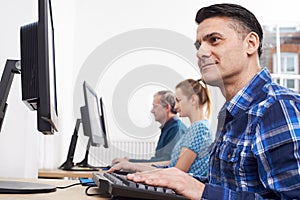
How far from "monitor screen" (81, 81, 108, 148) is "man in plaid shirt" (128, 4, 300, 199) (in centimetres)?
129

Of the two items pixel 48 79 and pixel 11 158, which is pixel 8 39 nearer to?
pixel 11 158

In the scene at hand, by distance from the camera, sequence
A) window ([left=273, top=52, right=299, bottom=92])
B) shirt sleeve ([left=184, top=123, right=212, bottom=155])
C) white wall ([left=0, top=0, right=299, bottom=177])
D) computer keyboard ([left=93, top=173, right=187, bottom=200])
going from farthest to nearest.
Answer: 1. window ([left=273, top=52, right=299, bottom=92])
2. white wall ([left=0, top=0, right=299, bottom=177])
3. shirt sleeve ([left=184, top=123, right=212, bottom=155])
4. computer keyboard ([left=93, top=173, right=187, bottom=200])

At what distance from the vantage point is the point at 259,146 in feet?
2.89

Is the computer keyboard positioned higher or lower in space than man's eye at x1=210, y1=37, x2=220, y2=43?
lower

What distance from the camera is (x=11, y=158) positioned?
165 cm

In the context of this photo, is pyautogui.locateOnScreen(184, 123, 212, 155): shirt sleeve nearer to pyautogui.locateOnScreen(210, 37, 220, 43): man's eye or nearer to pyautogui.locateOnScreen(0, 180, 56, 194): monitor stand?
pyautogui.locateOnScreen(210, 37, 220, 43): man's eye

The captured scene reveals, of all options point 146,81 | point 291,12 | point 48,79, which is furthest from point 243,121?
point 291,12

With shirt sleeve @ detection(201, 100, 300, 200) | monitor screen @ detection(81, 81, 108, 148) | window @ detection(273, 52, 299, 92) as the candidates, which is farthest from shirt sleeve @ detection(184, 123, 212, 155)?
window @ detection(273, 52, 299, 92)

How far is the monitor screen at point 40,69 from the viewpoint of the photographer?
38.4 inches

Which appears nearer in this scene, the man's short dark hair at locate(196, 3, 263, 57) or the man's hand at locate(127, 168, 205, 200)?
the man's hand at locate(127, 168, 205, 200)

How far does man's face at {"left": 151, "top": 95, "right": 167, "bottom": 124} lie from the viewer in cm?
306

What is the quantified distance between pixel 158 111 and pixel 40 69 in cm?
226

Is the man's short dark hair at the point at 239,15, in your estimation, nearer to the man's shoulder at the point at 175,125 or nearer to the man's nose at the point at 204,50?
the man's nose at the point at 204,50

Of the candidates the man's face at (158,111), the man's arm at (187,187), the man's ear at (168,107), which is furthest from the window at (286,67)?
the man's arm at (187,187)
